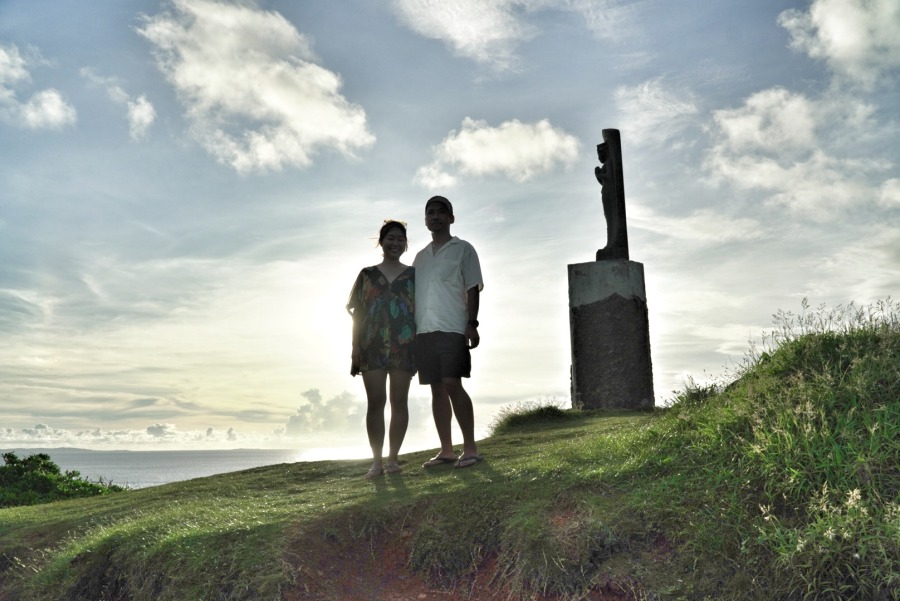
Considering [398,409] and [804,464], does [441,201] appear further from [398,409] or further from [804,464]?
[804,464]

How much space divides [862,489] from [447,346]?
Result: 11.6 feet

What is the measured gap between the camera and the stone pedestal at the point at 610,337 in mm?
11836

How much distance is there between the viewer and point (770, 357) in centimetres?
658

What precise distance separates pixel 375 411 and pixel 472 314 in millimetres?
1424

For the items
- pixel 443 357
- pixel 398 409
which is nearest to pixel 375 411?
pixel 398 409

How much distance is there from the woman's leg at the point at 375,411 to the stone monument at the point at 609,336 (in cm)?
524

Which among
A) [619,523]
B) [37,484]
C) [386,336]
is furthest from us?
[37,484]

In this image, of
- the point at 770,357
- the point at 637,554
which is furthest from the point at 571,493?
the point at 770,357

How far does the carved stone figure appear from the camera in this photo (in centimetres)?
1262

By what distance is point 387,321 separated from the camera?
731cm

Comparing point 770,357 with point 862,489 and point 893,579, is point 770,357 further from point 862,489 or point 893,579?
point 893,579

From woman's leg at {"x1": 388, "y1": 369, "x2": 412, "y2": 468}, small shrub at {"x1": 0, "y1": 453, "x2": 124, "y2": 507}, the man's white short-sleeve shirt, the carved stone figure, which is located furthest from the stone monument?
small shrub at {"x1": 0, "y1": 453, "x2": 124, "y2": 507}

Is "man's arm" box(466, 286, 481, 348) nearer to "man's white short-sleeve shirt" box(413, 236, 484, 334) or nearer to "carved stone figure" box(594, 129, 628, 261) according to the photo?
"man's white short-sleeve shirt" box(413, 236, 484, 334)

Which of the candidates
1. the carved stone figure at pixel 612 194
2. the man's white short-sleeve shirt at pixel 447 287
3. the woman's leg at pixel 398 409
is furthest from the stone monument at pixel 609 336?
the man's white short-sleeve shirt at pixel 447 287
